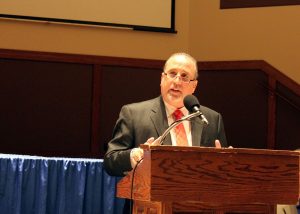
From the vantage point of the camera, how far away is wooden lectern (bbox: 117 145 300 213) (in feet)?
8.48

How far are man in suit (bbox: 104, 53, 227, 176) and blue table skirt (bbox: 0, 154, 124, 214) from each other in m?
1.18

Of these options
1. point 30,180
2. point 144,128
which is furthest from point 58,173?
point 144,128

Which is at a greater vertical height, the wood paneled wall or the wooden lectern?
the wood paneled wall

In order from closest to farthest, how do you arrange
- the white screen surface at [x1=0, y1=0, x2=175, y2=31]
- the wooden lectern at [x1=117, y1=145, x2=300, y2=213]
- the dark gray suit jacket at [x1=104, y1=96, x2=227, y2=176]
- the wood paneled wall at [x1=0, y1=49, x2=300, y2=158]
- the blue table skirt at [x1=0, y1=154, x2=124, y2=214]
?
the wooden lectern at [x1=117, y1=145, x2=300, y2=213], the dark gray suit jacket at [x1=104, y1=96, x2=227, y2=176], the blue table skirt at [x1=0, y1=154, x2=124, y2=214], the wood paneled wall at [x1=0, y1=49, x2=300, y2=158], the white screen surface at [x1=0, y1=0, x2=175, y2=31]

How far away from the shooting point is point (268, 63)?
277 inches

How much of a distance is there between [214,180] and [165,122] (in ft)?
2.76

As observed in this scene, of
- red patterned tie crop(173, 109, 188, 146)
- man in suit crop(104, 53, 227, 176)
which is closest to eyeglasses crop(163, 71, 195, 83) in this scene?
man in suit crop(104, 53, 227, 176)

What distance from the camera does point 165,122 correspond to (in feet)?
11.3

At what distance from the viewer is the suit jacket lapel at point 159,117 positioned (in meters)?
3.38

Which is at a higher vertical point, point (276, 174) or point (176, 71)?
point (176, 71)

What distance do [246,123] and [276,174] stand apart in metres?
4.34

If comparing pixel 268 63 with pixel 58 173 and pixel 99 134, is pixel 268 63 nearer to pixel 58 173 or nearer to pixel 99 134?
pixel 99 134

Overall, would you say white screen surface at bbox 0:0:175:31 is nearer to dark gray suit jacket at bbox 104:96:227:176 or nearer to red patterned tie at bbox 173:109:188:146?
dark gray suit jacket at bbox 104:96:227:176

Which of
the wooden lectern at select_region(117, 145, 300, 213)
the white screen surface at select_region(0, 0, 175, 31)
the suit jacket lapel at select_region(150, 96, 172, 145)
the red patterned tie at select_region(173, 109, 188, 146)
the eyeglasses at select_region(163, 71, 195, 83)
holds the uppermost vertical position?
the white screen surface at select_region(0, 0, 175, 31)
